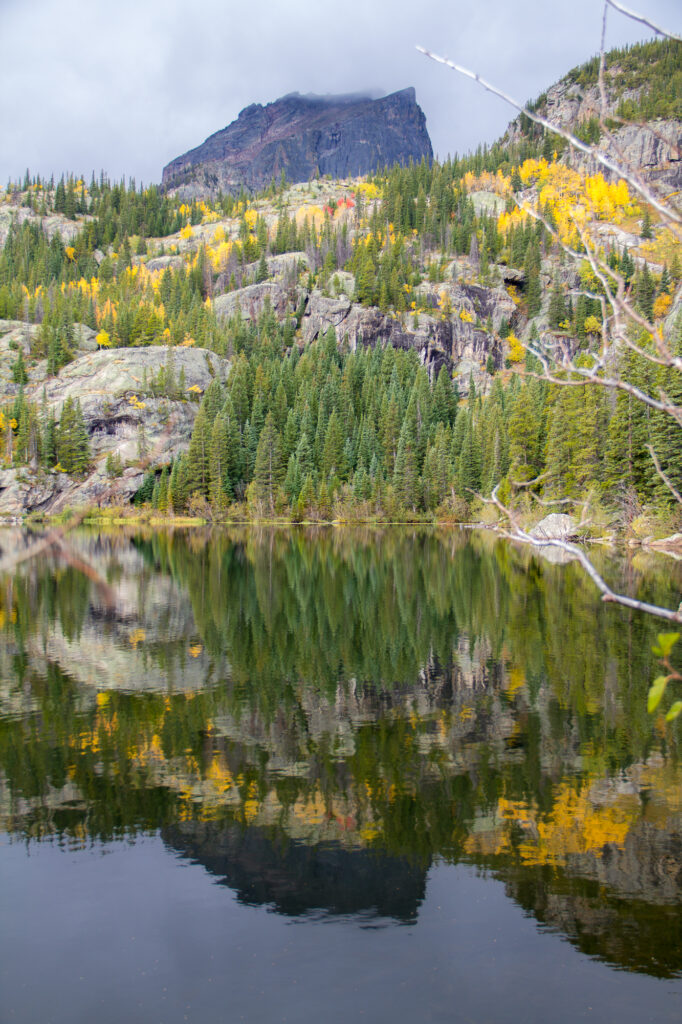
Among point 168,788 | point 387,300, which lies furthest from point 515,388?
point 168,788

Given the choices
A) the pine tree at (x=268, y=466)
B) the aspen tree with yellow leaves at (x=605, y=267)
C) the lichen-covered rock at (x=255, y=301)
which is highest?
the lichen-covered rock at (x=255, y=301)

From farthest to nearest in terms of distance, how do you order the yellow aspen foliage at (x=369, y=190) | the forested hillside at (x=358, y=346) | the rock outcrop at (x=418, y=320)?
1. the yellow aspen foliage at (x=369, y=190)
2. the rock outcrop at (x=418, y=320)
3. the forested hillside at (x=358, y=346)

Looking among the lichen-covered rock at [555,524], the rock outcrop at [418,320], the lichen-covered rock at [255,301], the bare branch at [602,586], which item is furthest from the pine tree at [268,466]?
the bare branch at [602,586]

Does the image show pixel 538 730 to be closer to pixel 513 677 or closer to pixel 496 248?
pixel 513 677

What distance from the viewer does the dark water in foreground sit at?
621 centimetres

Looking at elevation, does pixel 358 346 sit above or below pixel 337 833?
above

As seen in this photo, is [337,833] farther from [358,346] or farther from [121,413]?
[358,346]

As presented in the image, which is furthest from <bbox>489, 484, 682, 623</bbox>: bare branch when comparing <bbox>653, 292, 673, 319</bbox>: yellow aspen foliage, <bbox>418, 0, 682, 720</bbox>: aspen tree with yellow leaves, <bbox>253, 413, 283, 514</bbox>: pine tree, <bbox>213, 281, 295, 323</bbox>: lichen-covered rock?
<bbox>213, 281, 295, 323</bbox>: lichen-covered rock

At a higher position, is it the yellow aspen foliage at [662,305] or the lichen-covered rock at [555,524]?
the yellow aspen foliage at [662,305]

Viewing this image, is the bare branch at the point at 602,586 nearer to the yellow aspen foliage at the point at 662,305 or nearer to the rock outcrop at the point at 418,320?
the yellow aspen foliage at the point at 662,305

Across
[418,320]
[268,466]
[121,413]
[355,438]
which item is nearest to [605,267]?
[268,466]

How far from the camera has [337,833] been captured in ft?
28.4

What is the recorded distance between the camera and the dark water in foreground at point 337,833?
20.4ft

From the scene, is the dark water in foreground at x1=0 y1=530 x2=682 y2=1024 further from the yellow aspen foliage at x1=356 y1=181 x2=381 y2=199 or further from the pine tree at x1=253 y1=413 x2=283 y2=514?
the yellow aspen foliage at x1=356 y1=181 x2=381 y2=199
